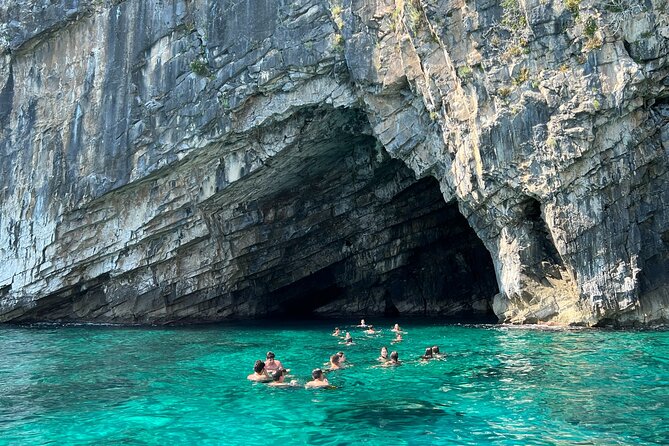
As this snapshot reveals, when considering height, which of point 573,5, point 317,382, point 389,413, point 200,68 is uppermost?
point 200,68

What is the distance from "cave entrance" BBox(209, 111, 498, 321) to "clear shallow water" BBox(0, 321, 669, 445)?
361 inches

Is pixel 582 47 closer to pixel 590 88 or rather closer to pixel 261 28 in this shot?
pixel 590 88

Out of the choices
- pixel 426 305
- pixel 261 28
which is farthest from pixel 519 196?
pixel 426 305

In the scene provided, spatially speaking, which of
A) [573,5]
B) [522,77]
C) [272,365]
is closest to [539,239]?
[522,77]

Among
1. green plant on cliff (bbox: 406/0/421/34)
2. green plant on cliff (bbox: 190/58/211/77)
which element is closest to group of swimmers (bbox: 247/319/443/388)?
green plant on cliff (bbox: 406/0/421/34)

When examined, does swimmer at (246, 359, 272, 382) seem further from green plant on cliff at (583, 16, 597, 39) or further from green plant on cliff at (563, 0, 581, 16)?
green plant on cliff at (563, 0, 581, 16)

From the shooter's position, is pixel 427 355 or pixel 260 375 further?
pixel 427 355

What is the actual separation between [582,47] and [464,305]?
16.6 meters

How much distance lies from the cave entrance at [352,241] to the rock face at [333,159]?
10 cm

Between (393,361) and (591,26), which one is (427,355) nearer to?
A: (393,361)

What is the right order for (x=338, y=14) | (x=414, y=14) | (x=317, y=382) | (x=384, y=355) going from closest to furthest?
(x=317, y=382) → (x=384, y=355) → (x=414, y=14) → (x=338, y=14)

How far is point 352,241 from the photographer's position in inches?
1276

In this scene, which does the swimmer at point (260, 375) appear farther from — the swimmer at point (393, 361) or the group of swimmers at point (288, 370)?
the swimmer at point (393, 361)

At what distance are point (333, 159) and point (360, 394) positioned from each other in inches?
646
